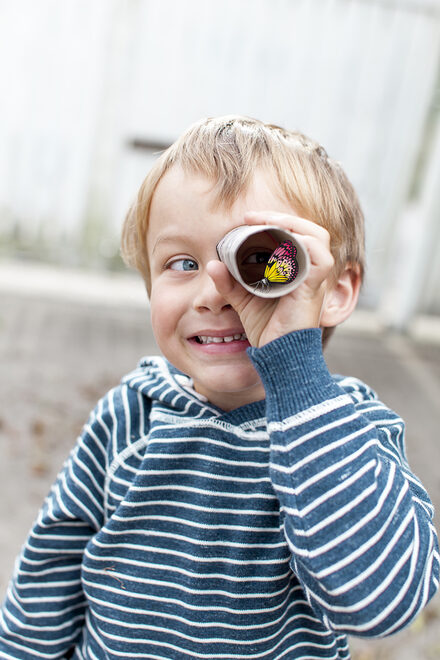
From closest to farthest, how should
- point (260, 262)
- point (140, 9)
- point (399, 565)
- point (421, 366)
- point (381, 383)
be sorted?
point (399, 565)
point (260, 262)
point (381, 383)
point (421, 366)
point (140, 9)

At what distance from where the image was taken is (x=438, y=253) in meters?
6.45

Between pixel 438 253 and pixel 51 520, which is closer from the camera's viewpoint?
pixel 51 520

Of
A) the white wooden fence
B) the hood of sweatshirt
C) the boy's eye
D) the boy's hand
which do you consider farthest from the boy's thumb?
the white wooden fence

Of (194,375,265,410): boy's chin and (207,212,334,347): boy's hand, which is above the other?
(207,212,334,347): boy's hand

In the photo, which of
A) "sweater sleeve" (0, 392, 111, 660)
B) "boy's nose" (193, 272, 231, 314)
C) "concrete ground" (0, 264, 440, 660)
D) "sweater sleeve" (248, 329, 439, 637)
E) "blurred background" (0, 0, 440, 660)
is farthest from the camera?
"blurred background" (0, 0, 440, 660)

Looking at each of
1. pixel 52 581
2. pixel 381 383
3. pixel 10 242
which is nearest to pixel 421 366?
pixel 381 383

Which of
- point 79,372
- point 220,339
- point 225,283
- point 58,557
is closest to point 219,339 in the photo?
point 220,339

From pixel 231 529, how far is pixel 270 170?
0.60 meters

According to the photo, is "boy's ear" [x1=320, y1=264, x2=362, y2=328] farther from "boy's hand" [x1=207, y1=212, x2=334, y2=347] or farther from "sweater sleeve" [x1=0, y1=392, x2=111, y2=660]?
"sweater sleeve" [x1=0, y1=392, x2=111, y2=660]

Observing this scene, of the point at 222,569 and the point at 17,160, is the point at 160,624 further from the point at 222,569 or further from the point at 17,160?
the point at 17,160

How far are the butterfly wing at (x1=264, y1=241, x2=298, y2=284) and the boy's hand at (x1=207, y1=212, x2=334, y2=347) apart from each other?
0.13 feet

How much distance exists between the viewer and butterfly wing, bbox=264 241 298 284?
0.94m

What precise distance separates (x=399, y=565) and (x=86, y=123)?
19.0 ft

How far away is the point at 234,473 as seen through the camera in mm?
1141
